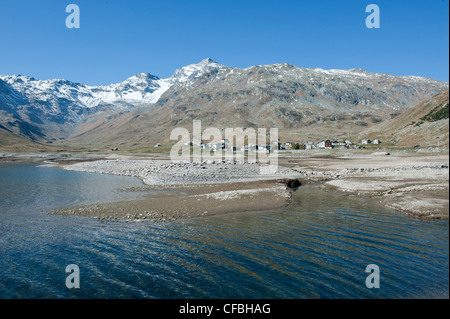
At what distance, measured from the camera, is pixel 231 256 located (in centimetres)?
1862

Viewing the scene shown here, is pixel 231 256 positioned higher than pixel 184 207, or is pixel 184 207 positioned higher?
pixel 184 207

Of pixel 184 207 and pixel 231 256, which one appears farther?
pixel 184 207

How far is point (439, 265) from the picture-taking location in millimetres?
14453

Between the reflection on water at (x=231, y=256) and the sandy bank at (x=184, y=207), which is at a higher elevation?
the sandy bank at (x=184, y=207)

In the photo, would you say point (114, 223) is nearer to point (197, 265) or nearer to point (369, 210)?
point (197, 265)

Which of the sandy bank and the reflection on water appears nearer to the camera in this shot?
the reflection on water

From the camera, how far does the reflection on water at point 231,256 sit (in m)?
14.3

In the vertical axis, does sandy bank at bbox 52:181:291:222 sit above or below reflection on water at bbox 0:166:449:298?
above

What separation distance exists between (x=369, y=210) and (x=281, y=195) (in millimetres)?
12381

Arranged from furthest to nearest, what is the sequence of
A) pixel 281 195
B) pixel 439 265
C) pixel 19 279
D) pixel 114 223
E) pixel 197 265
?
pixel 281 195 < pixel 114 223 < pixel 197 265 < pixel 19 279 < pixel 439 265

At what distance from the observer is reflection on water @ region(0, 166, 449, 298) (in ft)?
46.8

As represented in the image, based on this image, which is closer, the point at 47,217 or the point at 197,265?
the point at 197,265
